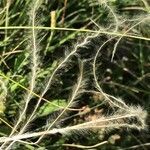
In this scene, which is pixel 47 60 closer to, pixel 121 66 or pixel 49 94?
pixel 49 94

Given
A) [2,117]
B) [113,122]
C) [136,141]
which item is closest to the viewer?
[113,122]

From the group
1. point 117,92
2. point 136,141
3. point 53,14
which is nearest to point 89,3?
point 53,14

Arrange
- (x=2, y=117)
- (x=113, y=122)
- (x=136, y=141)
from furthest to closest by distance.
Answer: (x=136, y=141) → (x=2, y=117) → (x=113, y=122)

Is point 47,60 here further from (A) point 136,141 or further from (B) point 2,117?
(A) point 136,141

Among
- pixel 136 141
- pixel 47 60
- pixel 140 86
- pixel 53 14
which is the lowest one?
pixel 136 141

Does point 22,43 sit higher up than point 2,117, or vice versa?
point 22,43

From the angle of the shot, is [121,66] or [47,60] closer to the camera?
[47,60]

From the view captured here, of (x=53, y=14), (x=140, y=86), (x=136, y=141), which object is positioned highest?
(x=53, y=14)

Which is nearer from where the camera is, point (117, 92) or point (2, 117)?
point (2, 117)

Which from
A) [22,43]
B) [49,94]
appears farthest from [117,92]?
[22,43]
